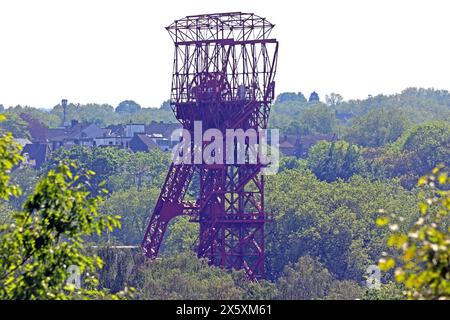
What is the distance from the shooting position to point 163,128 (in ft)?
648

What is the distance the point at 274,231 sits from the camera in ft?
255

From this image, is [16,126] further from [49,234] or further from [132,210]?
[49,234]

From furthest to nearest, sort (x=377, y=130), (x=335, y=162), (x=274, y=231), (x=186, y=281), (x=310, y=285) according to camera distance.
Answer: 1. (x=377, y=130)
2. (x=335, y=162)
3. (x=274, y=231)
4. (x=310, y=285)
5. (x=186, y=281)

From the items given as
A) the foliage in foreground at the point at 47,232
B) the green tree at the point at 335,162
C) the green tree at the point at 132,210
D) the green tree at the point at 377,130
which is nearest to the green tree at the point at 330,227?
the green tree at the point at 132,210

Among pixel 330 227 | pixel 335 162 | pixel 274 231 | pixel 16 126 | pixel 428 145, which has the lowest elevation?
pixel 274 231

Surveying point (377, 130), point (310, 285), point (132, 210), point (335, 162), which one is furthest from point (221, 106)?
point (377, 130)

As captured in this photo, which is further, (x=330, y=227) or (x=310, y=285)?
(x=330, y=227)

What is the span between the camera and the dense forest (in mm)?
22109

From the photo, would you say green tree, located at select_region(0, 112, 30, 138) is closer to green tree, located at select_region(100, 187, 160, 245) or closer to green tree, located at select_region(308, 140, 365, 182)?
green tree, located at select_region(308, 140, 365, 182)

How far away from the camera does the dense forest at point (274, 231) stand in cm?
2211

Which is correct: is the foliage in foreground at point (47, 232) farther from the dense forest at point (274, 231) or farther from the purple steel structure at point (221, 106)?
the purple steel structure at point (221, 106)

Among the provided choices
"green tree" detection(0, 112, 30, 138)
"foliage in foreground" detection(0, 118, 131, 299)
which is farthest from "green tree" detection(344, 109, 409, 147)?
"foliage in foreground" detection(0, 118, 131, 299)

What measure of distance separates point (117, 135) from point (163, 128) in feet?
27.6
